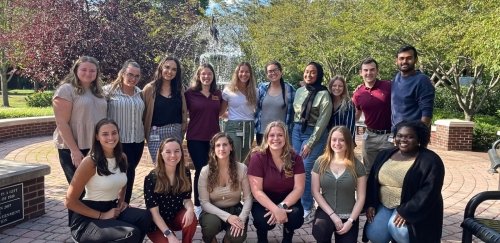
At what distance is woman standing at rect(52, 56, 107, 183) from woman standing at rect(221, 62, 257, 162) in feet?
4.61

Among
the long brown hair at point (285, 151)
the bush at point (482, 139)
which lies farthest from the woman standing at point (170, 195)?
the bush at point (482, 139)

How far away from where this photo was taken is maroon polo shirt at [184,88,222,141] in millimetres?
4613

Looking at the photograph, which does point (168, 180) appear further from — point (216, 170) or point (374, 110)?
point (374, 110)

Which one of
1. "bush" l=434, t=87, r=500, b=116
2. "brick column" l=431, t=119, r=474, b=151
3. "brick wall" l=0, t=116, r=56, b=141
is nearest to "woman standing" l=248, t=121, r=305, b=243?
"brick column" l=431, t=119, r=474, b=151

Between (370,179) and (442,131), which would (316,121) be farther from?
(442,131)

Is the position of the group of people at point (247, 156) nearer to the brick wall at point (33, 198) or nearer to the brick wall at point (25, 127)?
the brick wall at point (33, 198)

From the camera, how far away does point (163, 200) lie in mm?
3688

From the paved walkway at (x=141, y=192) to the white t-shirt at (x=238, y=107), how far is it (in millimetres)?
1199

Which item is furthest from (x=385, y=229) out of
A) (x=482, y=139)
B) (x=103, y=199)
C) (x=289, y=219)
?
(x=482, y=139)

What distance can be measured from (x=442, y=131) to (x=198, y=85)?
7.32 m

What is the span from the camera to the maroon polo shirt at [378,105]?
449 cm

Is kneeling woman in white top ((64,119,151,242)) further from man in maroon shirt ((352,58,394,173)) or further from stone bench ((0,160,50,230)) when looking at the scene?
man in maroon shirt ((352,58,394,173))

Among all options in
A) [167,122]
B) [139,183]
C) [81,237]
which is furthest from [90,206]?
[139,183]

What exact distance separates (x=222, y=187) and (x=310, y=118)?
1312 millimetres
